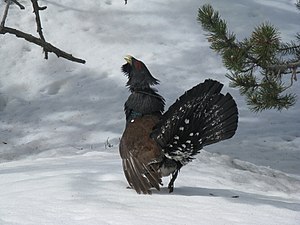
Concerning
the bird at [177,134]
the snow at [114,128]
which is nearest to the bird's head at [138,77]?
the bird at [177,134]

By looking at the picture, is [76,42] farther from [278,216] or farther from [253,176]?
[278,216]

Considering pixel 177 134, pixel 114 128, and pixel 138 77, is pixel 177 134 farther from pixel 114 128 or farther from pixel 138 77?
pixel 114 128

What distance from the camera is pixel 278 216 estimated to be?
12.6 feet

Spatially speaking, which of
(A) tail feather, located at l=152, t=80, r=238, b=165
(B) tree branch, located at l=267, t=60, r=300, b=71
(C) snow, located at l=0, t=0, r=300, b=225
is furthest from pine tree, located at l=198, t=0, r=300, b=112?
(A) tail feather, located at l=152, t=80, r=238, b=165

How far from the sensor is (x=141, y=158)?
14.1 ft

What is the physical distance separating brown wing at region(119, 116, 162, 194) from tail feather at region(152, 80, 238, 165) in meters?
0.09

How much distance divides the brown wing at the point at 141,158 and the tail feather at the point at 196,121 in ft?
0.30

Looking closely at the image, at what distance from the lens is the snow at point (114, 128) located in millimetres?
3891

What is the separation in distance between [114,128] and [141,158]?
4540 mm

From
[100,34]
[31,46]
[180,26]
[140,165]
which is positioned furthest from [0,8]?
[140,165]

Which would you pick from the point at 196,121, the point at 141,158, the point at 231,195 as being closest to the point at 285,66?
the point at 231,195

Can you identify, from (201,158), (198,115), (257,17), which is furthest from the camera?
(257,17)

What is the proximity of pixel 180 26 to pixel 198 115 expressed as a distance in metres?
7.52

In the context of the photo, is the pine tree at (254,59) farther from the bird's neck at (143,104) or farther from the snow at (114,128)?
the bird's neck at (143,104)
